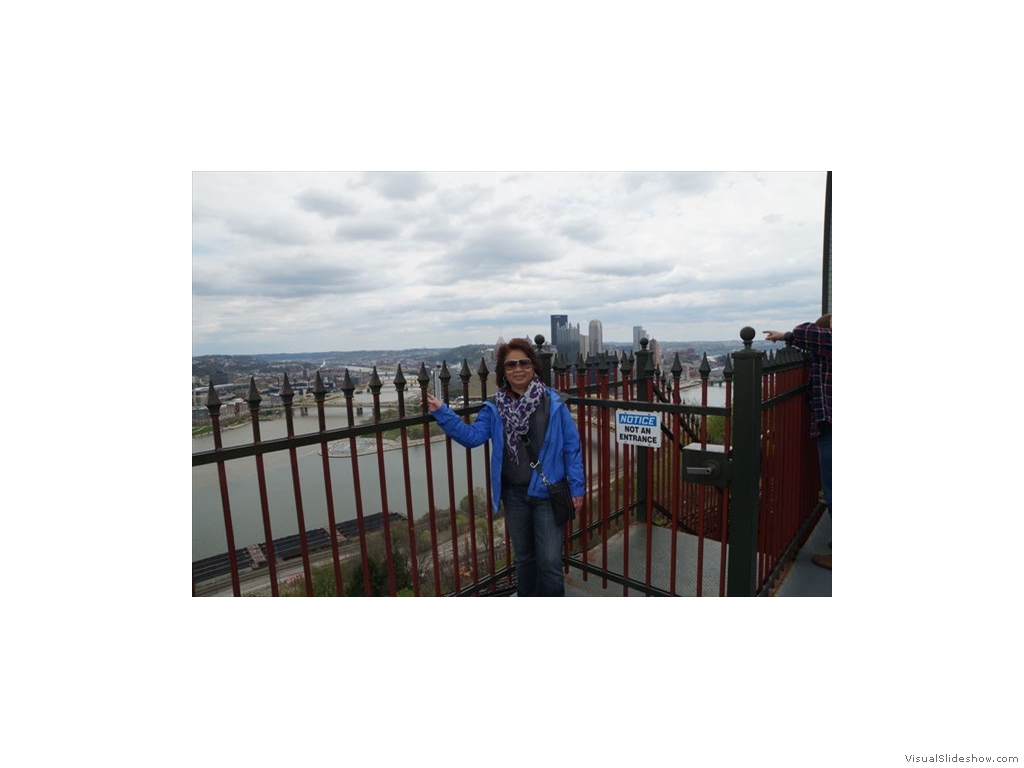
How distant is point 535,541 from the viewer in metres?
3.17

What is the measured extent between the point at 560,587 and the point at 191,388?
2.63 m

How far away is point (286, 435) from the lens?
2.63 metres

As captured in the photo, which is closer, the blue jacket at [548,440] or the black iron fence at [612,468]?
the black iron fence at [612,468]

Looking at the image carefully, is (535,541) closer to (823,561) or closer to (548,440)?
(548,440)

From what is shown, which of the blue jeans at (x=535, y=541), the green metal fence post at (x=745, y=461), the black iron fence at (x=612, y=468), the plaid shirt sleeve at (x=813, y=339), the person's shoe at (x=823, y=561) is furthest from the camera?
the person's shoe at (x=823, y=561)

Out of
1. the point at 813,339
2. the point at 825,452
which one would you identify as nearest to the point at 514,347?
the point at 813,339

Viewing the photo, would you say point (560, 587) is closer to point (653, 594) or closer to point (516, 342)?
point (653, 594)

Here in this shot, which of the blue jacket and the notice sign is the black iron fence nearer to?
the notice sign

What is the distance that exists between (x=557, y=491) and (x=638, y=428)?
0.80 meters

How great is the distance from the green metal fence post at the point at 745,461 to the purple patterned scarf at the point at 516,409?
1.19m

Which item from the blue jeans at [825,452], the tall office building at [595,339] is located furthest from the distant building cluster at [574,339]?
the blue jeans at [825,452]

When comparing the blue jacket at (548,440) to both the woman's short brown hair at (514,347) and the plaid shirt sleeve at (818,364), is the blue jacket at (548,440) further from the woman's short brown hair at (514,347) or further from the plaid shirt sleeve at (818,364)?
the plaid shirt sleeve at (818,364)

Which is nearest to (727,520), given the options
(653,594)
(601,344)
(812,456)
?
(653,594)

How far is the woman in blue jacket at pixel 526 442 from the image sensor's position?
2.95 m
